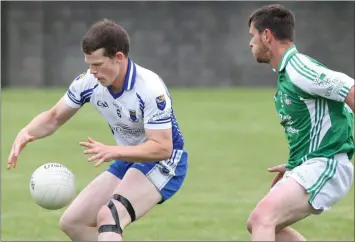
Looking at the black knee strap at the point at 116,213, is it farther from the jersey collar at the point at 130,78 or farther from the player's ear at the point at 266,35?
the player's ear at the point at 266,35

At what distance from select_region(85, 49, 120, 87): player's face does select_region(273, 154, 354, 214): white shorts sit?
1549mm

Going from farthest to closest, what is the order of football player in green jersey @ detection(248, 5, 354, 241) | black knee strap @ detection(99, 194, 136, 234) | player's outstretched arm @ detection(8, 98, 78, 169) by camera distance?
player's outstretched arm @ detection(8, 98, 78, 169)
black knee strap @ detection(99, 194, 136, 234)
football player in green jersey @ detection(248, 5, 354, 241)

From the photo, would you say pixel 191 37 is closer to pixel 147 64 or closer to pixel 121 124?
pixel 147 64

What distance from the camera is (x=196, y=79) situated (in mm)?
33688

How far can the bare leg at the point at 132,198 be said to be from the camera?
7.25 m

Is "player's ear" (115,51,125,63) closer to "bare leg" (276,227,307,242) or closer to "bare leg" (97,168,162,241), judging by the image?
"bare leg" (97,168,162,241)

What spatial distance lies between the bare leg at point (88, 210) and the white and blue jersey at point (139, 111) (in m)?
0.16

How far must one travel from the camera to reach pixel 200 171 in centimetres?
1620

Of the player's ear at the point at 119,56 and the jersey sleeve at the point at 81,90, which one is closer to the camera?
the player's ear at the point at 119,56

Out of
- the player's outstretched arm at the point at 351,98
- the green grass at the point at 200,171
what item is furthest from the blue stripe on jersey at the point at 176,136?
the green grass at the point at 200,171

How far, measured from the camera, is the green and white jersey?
22.6 feet

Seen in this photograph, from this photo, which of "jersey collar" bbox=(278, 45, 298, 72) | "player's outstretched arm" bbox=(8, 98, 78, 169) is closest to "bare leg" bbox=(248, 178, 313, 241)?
"jersey collar" bbox=(278, 45, 298, 72)

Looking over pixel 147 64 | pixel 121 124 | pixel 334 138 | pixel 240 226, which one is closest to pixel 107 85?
pixel 121 124

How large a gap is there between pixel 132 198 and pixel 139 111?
0.70m
